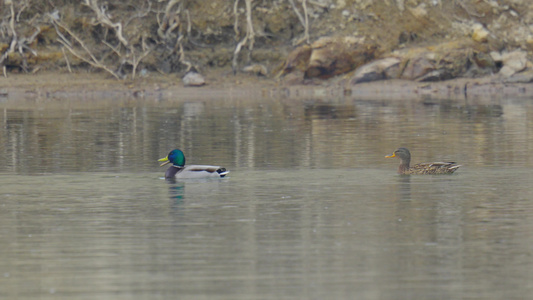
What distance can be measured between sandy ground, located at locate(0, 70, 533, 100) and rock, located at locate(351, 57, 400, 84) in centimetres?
23

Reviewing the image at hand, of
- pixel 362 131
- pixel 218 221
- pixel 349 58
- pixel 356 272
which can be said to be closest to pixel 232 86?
pixel 349 58

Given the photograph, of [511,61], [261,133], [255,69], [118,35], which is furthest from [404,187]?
[255,69]

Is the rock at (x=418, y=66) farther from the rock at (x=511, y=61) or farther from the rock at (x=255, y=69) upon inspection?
the rock at (x=255, y=69)

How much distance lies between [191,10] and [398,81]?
8.93 metres

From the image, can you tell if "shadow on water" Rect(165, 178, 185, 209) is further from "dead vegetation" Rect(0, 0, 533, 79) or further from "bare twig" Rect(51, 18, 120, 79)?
"bare twig" Rect(51, 18, 120, 79)

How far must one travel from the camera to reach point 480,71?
4109 centimetres

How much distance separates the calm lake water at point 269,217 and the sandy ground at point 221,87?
16917mm

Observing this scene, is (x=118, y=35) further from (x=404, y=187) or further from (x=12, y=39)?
(x=404, y=187)

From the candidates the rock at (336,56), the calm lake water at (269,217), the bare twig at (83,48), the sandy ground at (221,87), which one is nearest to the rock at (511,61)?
the sandy ground at (221,87)

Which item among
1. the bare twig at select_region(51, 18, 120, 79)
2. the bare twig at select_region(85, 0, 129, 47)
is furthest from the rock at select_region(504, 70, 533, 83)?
the bare twig at select_region(51, 18, 120, 79)

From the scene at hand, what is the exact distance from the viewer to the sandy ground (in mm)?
40312

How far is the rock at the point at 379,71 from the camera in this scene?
4125 centimetres

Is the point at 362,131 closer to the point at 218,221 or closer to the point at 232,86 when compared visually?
the point at 218,221

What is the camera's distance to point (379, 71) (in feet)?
135
